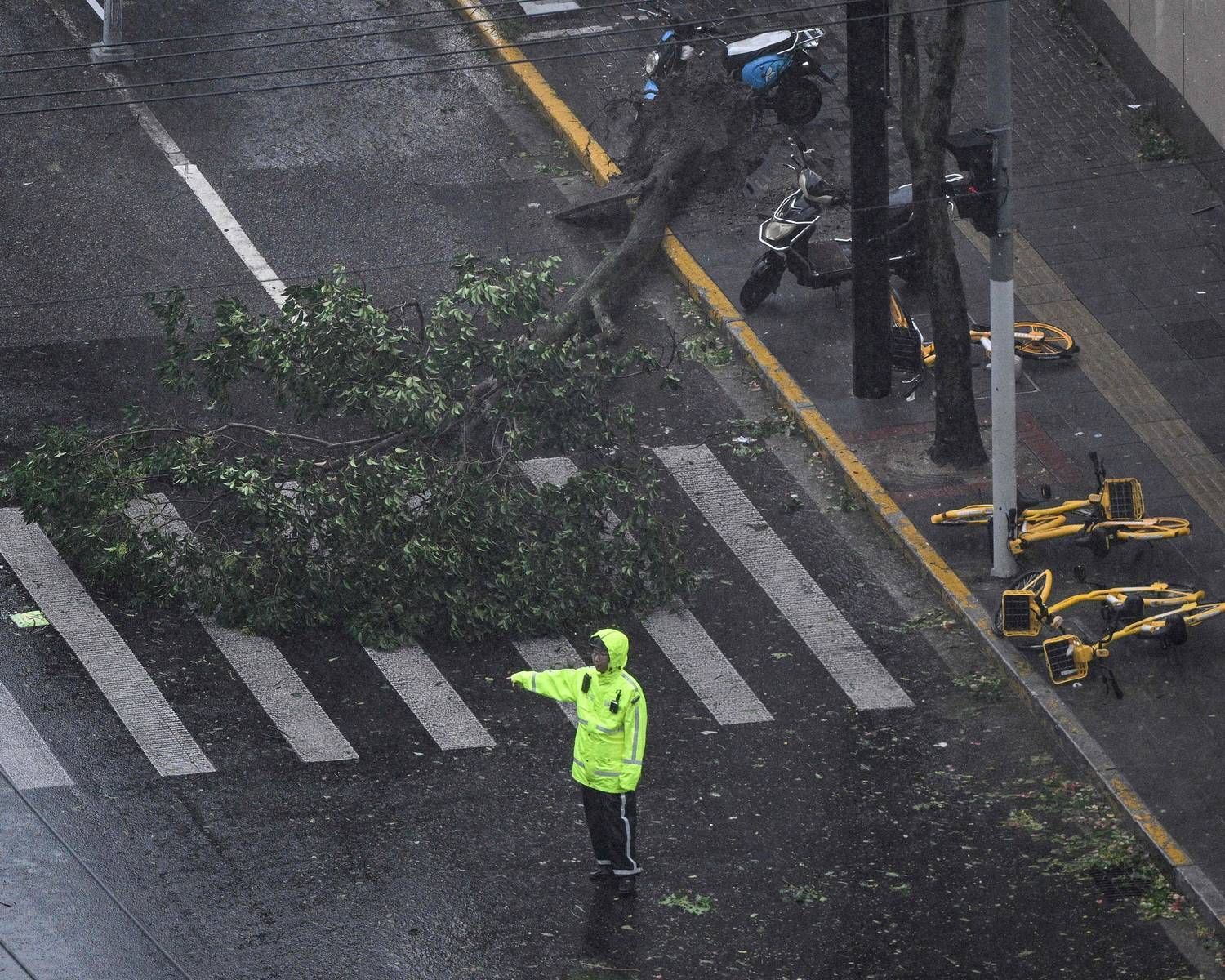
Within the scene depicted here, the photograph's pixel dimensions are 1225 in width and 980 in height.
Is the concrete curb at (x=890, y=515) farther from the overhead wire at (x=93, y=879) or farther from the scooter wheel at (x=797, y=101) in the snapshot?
the overhead wire at (x=93, y=879)

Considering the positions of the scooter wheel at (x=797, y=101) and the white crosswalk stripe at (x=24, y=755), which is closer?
the white crosswalk stripe at (x=24, y=755)

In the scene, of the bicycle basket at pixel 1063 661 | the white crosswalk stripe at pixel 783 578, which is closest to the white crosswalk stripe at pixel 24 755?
the white crosswalk stripe at pixel 783 578

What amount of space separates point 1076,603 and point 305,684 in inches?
205

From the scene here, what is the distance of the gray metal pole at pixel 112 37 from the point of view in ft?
70.0

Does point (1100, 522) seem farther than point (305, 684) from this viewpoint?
Yes

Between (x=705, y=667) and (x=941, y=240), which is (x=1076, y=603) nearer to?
(x=705, y=667)

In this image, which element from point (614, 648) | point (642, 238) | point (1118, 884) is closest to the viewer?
point (614, 648)

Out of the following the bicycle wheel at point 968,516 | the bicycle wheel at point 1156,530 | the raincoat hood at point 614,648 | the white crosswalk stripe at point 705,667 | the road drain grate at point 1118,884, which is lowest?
the road drain grate at point 1118,884

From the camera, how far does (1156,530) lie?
13.7 m

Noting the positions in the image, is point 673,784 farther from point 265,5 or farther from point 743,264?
point 265,5

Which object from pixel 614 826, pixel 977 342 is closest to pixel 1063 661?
pixel 614 826

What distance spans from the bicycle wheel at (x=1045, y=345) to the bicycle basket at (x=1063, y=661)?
14.4 ft

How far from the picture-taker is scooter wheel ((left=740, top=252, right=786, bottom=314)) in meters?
17.3

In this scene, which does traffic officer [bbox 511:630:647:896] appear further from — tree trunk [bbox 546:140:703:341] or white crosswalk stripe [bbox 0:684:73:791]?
tree trunk [bbox 546:140:703:341]
